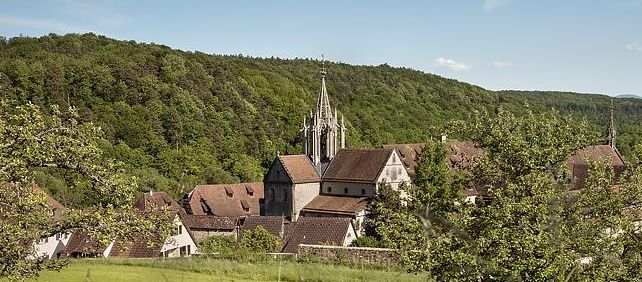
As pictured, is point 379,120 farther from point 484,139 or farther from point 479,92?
point 484,139

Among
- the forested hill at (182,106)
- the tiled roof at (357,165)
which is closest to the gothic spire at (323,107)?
the tiled roof at (357,165)

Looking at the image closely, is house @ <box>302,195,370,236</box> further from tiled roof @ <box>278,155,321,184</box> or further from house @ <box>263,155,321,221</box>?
tiled roof @ <box>278,155,321,184</box>

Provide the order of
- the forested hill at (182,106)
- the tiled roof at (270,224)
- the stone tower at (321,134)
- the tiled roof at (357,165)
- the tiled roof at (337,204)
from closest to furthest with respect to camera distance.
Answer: the tiled roof at (270,224), the tiled roof at (337,204), the tiled roof at (357,165), the stone tower at (321,134), the forested hill at (182,106)

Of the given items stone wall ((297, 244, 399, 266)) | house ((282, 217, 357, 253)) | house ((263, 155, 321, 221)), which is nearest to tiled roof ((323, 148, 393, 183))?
house ((263, 155, 321, 221))

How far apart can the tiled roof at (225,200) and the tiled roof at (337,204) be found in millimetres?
9008

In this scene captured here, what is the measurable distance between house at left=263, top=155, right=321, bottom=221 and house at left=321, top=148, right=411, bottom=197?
1.31 metres

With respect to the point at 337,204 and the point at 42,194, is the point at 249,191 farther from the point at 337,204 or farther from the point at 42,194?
the point at 42,194

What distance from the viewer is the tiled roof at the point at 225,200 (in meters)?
63.8

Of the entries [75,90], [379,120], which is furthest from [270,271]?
[379,120]

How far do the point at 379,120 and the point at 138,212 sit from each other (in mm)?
124725

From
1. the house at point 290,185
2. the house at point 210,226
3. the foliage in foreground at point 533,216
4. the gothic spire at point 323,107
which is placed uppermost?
the gothic spire at point 323,107

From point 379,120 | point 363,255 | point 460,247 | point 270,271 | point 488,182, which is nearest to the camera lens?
point 460,247

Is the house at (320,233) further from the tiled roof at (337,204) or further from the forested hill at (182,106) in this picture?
the forested hill at (182,106)

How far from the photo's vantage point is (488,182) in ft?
48.5
